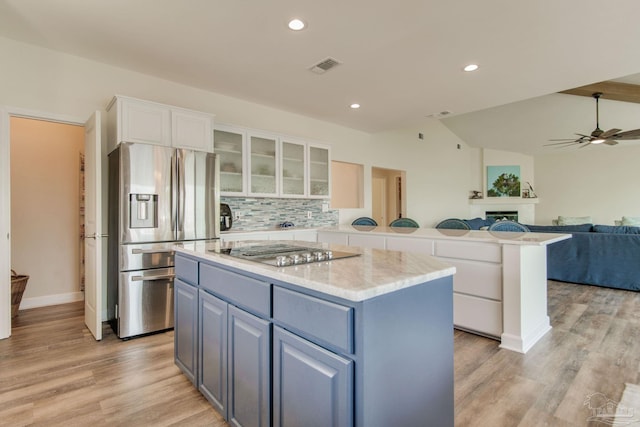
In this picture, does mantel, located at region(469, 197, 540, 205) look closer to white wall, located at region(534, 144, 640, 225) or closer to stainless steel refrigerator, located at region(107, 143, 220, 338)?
white wall, located at region(534, 144, 640, 225)

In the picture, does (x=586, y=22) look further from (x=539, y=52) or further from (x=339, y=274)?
(x=339, y=274)

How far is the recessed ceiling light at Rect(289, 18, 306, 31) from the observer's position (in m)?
2.48

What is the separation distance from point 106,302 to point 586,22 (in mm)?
4974

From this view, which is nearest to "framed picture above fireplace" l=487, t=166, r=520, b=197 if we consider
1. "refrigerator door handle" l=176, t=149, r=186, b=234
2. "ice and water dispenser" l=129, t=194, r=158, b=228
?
"refrigerator door handle" l=176, t=149, r=186, b=234

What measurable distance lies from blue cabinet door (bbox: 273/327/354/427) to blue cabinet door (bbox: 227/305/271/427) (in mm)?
57

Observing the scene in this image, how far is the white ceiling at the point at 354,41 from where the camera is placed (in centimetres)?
233

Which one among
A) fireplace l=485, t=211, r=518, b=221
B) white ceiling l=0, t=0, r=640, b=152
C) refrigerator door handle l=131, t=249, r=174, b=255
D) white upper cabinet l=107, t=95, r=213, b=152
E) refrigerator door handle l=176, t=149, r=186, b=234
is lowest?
refrigerator door handle l=131, t=249, r=174, b=255

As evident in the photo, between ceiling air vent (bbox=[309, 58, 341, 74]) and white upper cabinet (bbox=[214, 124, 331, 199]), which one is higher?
ceiling air vent (bbox=[309, 58, 341, 74])

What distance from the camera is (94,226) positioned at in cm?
283

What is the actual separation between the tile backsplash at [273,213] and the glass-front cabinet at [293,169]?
36 cm

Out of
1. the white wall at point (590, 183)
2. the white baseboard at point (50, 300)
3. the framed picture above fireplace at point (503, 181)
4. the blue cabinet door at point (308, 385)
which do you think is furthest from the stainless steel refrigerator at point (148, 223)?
the white wall at point (590, 183)

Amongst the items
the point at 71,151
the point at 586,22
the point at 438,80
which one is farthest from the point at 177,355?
the point at 586,22

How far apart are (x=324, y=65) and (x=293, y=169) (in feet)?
5.22

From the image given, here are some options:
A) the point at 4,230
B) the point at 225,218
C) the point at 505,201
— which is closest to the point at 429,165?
the point at 505,201
